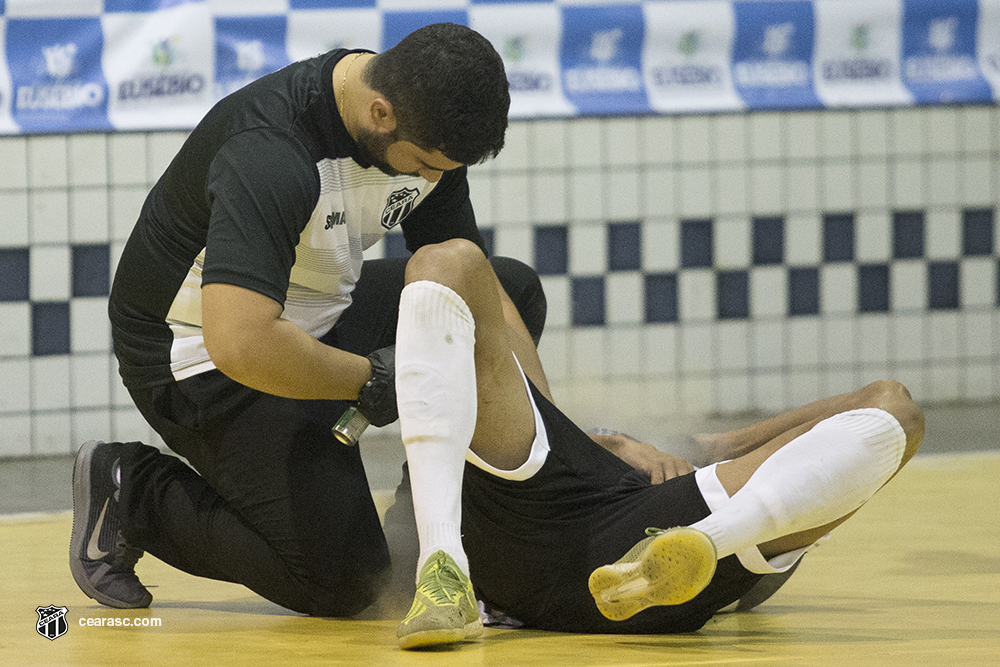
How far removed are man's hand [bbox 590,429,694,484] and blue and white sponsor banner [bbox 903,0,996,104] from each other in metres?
2.56

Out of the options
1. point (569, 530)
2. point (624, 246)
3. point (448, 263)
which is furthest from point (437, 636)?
point (624, 246)

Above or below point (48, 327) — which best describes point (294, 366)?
above

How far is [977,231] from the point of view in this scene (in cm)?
405

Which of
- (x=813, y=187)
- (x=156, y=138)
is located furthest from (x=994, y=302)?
(x=156, y=138)

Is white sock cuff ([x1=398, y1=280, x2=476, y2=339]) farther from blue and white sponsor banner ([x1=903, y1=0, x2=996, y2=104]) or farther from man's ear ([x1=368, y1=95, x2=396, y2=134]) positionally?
blue and white sponsor banner ([x1=903, y1=0, x2=996, y2=104])

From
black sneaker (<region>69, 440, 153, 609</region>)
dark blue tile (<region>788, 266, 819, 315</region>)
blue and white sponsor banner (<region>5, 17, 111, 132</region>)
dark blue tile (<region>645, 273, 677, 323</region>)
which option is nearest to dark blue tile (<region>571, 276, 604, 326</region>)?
dark blue tile (<region>645, 273, 677, 323</region>)

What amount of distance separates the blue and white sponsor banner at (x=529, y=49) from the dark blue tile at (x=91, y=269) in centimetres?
134

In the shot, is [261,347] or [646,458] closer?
[261,347]

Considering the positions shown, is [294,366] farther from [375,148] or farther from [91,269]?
[91,269]

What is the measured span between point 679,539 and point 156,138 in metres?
2.62

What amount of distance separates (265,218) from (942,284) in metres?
3.11

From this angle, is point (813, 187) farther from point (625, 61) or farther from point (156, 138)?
point (156, 138)

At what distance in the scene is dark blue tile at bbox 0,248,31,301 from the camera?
3.50m

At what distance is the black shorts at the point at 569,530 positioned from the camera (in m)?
1.56
